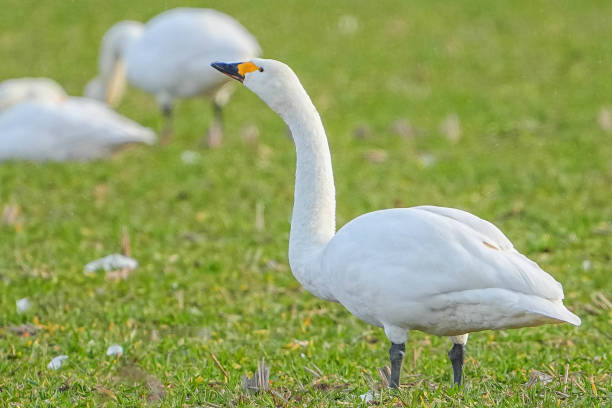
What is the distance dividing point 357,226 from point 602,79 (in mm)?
8686

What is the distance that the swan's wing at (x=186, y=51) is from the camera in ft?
29.9

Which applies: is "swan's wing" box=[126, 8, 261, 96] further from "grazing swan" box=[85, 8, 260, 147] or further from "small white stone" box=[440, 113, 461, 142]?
"small white stone" box=[440, 113, 461, 142]

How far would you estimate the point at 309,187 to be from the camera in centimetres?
410

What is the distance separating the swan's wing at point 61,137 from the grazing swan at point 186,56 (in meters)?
0.70

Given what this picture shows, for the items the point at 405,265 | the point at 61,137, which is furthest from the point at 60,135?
the point at 405,265

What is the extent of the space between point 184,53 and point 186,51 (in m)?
0.03

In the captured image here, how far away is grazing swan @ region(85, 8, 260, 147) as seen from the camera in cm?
914

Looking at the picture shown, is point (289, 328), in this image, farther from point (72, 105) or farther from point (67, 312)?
point (72, 105)

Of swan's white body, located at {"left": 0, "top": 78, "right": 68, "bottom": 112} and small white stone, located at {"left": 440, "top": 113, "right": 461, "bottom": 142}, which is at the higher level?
small white stone, located at {"left": 440, "top": 113, "right": 461, "bottom": 142}

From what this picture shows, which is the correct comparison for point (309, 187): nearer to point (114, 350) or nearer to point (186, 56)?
point (114, 350)

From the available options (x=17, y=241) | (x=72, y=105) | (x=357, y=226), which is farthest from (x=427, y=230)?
(x=72, y=105)

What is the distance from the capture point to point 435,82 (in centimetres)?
1212

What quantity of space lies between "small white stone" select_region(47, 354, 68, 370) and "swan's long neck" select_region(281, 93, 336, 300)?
1.35 meters

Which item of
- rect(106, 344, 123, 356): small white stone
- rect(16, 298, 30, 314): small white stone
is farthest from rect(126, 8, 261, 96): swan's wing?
rect(106, 344, 123, 356): small white stone
